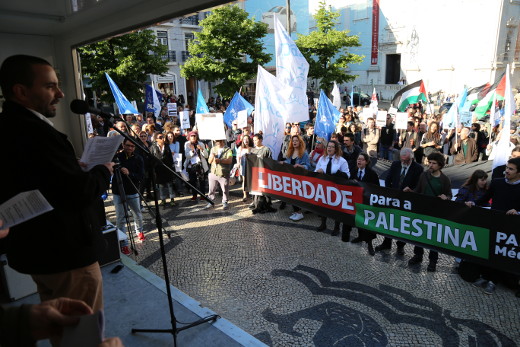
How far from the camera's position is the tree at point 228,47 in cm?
2303

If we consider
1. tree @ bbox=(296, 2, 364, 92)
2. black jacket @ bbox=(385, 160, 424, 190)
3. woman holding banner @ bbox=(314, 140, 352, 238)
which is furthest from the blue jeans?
tree @ bbox=(296, 2, 364, 92)

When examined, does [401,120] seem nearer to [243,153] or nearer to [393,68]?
[243,153]

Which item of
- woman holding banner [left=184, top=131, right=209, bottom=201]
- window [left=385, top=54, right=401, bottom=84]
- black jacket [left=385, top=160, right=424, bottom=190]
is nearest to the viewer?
black jacket [left=385, top=160, right=424, bottom=190]

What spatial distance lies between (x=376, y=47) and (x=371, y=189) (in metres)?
43.5

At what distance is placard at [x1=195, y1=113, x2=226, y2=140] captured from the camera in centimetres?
916

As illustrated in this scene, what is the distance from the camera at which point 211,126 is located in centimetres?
928

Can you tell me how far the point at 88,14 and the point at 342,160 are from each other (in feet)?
14.9

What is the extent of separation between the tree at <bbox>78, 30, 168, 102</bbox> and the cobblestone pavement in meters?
14.9

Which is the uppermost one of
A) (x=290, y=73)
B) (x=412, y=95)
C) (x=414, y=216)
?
(x=290, y=73)

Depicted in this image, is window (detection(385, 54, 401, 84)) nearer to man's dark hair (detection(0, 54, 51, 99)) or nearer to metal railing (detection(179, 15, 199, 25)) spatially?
metal railing (detection(179, 15, 199, 25))

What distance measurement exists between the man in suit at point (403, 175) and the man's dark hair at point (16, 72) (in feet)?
17.0

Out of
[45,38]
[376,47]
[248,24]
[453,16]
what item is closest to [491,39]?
[453,16]

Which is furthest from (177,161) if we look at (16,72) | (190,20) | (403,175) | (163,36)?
(190,20)

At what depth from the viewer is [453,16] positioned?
3759 centimetres
